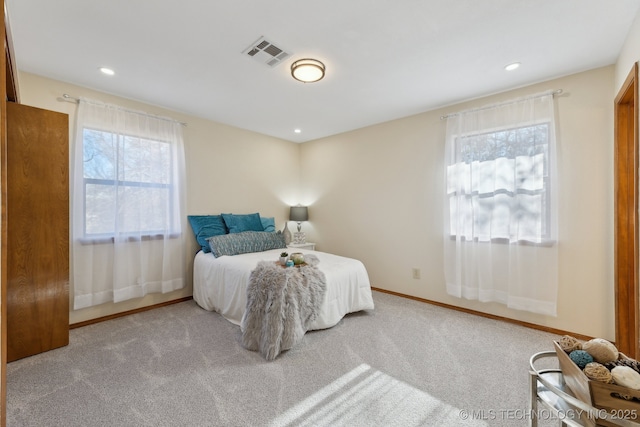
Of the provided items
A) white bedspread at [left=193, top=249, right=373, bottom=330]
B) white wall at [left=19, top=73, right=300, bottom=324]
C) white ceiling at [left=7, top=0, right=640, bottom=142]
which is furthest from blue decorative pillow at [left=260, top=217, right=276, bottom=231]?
white ceiling at [left=7, top=0, right=640, bottom=142]

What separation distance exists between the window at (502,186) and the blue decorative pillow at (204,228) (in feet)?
9.95

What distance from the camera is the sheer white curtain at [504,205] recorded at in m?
2.61

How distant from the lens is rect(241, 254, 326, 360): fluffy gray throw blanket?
2.22 m

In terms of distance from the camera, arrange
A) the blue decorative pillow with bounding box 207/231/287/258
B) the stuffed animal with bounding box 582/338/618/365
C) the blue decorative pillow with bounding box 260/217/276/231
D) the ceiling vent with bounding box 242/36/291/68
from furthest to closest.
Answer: the blue decorative pillow with bounding box 260/217/276/231 → the blue decorative pillow with bounding box 207/231/287/258 → the ceiling vent with bounding box 242/36/291/68 → the stuffed animal with bounding box 582/338/618/365

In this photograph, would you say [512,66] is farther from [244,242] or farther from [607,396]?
[244,242]

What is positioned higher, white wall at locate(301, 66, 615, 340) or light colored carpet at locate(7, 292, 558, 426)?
white wall at locate(301, 66, 615, 340)

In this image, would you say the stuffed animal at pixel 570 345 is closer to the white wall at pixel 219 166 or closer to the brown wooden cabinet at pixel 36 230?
the brown wooden cabinet at pixel 36 230

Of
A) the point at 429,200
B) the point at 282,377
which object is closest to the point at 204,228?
the point at 282,377

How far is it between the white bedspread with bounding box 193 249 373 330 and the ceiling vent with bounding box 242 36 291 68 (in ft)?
6.39

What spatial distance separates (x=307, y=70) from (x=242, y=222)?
2.34 m

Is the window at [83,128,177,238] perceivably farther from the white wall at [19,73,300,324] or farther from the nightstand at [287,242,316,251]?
the nightstand at [287,242,316,251]

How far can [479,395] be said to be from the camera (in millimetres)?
1729

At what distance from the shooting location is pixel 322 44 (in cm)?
207

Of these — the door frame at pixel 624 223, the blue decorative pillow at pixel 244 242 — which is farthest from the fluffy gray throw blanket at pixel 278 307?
the door frame at pixel 624 223
